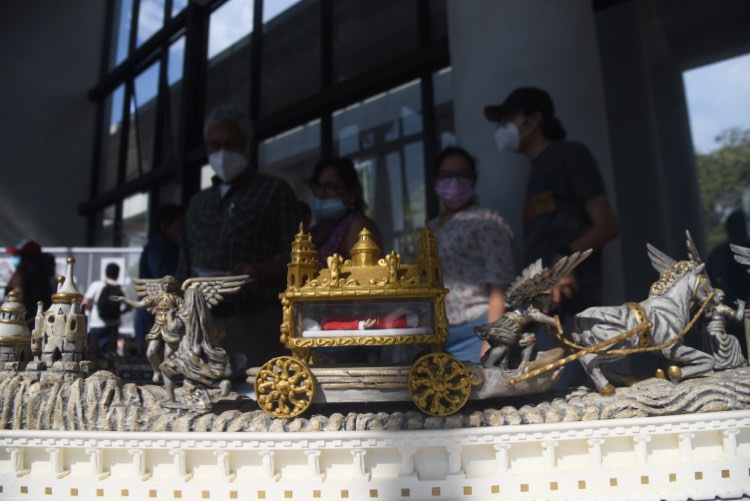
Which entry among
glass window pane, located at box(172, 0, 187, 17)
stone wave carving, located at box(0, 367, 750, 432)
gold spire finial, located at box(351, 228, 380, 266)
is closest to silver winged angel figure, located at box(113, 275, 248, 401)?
stone wave carving, located at box(0, 367, 750, 432)

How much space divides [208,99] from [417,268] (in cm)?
753

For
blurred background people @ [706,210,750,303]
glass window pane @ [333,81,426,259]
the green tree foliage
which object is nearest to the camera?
blurred background people @ [706,210,750,303]

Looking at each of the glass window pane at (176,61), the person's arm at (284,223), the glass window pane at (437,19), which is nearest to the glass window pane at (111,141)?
the glass window pane at (176,61)

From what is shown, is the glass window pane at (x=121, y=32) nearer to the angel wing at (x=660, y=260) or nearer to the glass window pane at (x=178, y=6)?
the glass window pane at (x=178, y=6)

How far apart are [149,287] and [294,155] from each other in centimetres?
511

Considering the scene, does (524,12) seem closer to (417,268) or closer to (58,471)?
(417,268)

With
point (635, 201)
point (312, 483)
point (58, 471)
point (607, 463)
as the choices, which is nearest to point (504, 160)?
point (635, 201)

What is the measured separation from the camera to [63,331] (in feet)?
8.45

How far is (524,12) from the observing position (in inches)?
185

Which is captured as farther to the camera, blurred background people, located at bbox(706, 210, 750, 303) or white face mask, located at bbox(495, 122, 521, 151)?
white face mask, located at bbox(495, 122, 521, 151)

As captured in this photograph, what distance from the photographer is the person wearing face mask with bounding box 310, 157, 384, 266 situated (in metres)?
3.48

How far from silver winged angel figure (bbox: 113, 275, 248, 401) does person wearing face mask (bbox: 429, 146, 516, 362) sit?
4.61 ft

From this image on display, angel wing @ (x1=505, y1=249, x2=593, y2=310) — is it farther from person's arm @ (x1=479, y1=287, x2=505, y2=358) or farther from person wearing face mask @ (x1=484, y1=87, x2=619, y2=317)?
person wearing face mask @ (x1=484, y1=87, x2=619, y2=317)

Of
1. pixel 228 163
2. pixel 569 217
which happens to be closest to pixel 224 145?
pixel 228 163
